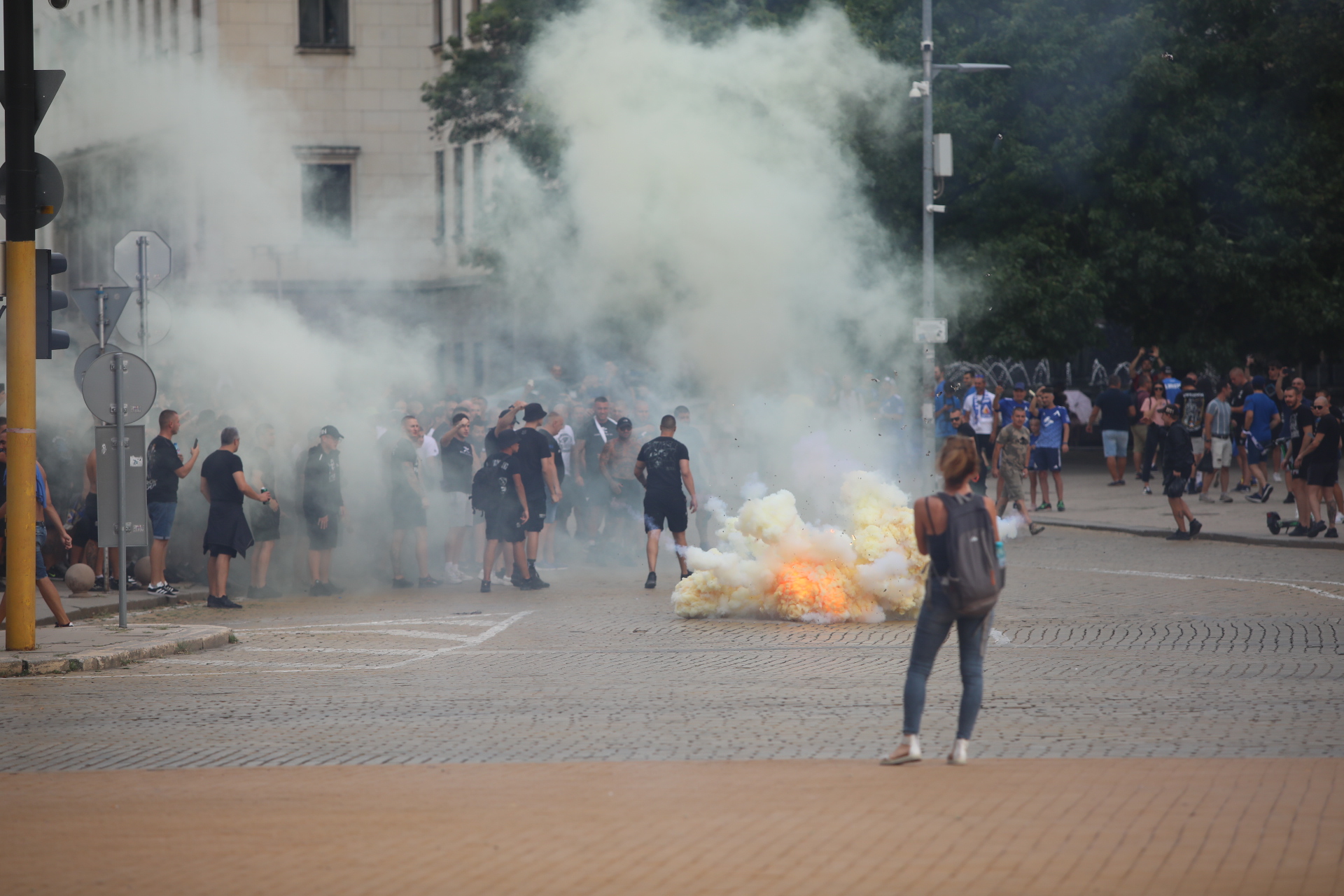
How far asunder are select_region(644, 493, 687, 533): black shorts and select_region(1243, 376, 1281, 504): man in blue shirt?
11131 mm

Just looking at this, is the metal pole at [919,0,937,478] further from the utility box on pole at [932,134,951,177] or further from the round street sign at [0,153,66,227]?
the round street sign at [0,153,66,227]

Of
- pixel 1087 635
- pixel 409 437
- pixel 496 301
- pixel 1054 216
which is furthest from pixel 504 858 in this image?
pixel 1054 216

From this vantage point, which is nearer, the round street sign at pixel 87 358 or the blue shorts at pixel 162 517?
the round street sign at pixel 87 358

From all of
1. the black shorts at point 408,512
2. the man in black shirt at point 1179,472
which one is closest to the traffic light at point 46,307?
the black shorts at point 408,512

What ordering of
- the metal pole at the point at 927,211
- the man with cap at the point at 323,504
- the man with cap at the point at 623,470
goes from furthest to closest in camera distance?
the metal pole at the point at 927,211 → the man with cap at the point at 623,470 → the man with cap at the point at 323,504

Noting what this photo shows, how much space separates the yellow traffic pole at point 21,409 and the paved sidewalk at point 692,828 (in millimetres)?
4684

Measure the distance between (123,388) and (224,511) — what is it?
7.60ft

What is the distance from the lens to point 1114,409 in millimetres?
26516

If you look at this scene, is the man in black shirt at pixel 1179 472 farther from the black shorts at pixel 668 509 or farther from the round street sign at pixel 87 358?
the round street sign at pixel 87 358

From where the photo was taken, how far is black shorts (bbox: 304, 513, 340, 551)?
15906mm

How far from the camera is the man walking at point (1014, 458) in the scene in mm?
20281

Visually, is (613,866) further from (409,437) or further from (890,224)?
(890,224)

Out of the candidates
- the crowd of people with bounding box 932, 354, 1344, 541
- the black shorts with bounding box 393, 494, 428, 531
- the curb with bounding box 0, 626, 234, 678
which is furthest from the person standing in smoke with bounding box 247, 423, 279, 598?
the crowd of people with bounding box 932, 354, 1344, 541

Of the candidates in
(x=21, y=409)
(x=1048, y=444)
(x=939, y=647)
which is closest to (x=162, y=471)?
(x=21, y=409)
